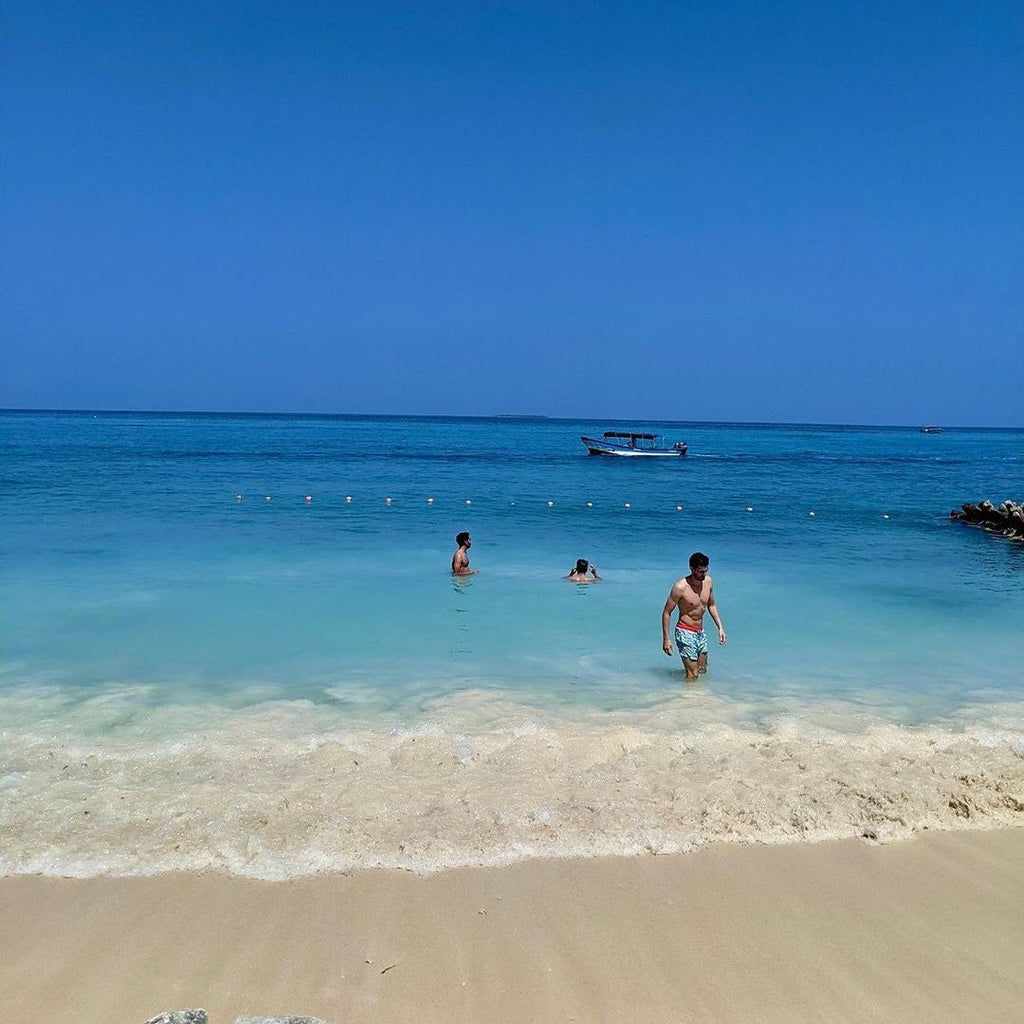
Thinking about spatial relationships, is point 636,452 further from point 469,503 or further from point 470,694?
point 470,694

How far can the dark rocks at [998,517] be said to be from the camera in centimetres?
2087

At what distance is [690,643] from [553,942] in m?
4.96

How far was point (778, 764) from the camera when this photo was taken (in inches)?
243

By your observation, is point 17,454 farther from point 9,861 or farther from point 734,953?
point 734,953

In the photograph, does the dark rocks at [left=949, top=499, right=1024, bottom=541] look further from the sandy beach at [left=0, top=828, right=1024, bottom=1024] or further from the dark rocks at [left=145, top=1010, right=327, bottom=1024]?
the dark rocks at [left=145, top=1010, right=327, bottom=1024]

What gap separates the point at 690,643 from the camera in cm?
870

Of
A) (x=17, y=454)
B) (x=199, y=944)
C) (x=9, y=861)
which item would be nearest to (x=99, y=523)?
(x=9, y=861)

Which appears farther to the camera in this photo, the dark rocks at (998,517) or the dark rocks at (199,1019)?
the dark rocks at (998,517)

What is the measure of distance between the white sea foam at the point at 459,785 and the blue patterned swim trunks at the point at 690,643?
Answer: 107cm

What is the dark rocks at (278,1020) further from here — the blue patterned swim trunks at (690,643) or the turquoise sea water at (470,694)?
the blue patterned swim trunks at (690,643)

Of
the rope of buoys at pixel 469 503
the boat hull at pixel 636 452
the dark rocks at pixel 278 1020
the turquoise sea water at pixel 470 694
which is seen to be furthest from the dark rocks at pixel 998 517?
the boat hull at pixel 636 452

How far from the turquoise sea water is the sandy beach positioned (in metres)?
0.29

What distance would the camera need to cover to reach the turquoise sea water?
5250 millimetres

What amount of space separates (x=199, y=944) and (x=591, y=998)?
1.98m
